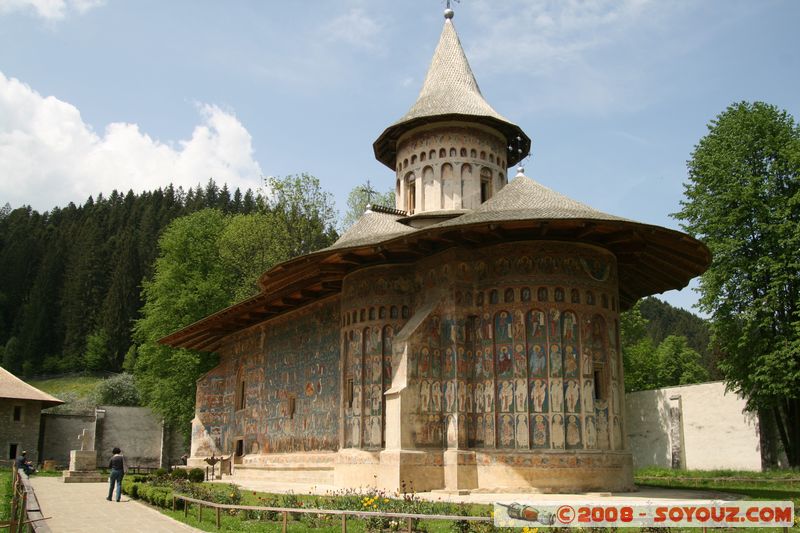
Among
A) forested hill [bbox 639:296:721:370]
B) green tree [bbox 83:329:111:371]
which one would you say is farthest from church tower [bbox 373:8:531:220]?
forested hill [bbox 639:296:721:370]

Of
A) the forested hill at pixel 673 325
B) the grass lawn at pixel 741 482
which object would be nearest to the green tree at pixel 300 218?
the grass lawn at pixel 741 482

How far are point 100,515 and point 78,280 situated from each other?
58.1 m

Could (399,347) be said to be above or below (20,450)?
above

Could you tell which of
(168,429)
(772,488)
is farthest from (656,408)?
(168,429)

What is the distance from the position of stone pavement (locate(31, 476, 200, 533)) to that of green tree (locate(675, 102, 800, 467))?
19120 millimetres

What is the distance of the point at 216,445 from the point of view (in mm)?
28016

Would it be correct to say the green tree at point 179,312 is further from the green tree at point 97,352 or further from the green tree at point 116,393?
the green tree at point 97,352

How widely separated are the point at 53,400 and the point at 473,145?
2691 cm

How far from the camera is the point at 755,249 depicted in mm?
24656

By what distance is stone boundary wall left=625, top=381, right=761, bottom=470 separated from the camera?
26156mm

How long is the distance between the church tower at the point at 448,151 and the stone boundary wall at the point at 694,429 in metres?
10.7

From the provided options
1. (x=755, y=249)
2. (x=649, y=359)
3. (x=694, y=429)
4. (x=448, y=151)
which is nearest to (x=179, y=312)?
(x=448, y=151)

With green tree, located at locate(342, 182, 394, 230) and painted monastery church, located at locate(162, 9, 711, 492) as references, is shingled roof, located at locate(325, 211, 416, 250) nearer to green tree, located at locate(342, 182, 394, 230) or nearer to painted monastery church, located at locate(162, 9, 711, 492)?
painted monastery church, located at locate(162, 9, 711, 492)

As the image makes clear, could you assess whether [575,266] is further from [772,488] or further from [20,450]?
[20,450]
